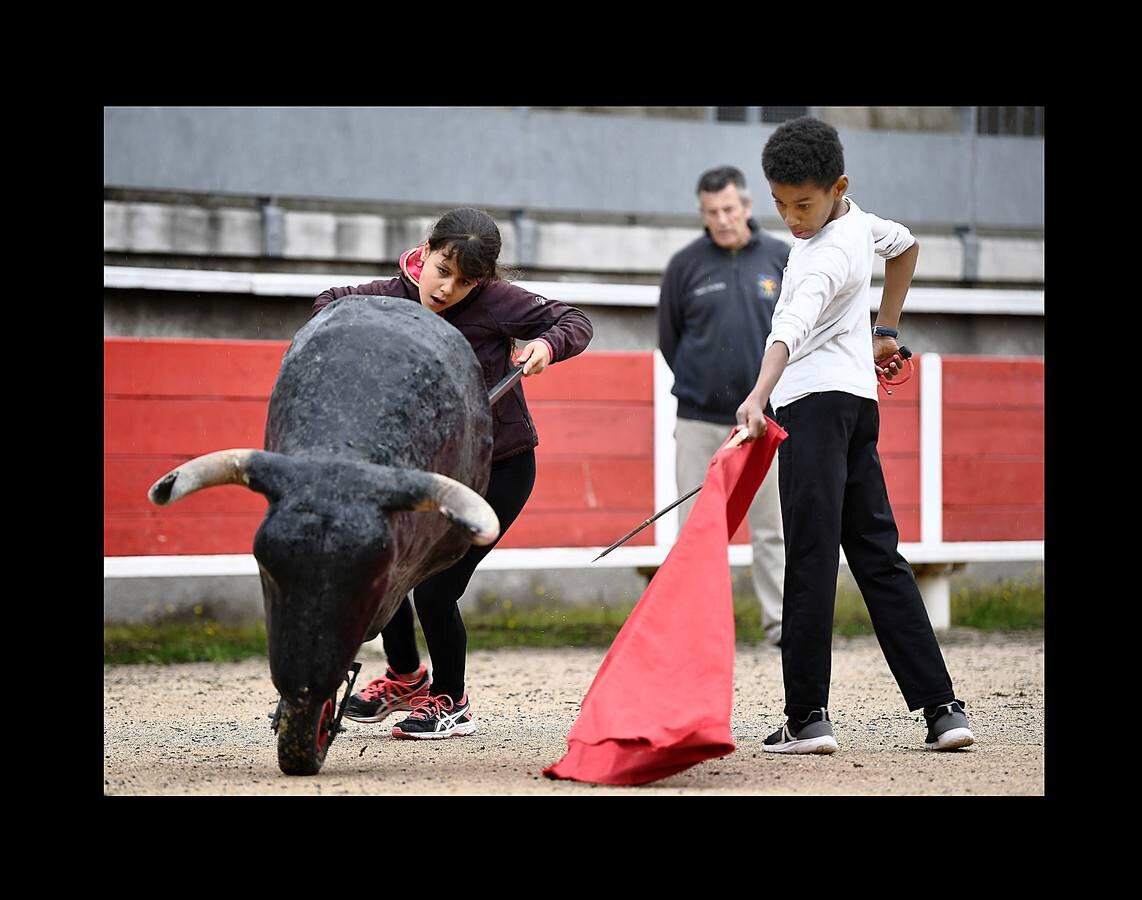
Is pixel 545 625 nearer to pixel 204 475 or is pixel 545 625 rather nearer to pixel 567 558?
pixel 567 558

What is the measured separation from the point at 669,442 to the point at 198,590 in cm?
241

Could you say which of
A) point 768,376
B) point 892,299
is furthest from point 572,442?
point 768,376

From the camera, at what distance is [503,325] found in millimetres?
4004

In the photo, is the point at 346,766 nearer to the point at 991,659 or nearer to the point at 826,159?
the point at 826,159

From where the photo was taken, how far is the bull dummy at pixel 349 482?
118 inches

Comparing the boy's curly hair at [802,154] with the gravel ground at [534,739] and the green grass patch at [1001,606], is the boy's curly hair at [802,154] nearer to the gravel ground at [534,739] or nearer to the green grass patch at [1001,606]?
the gravel ground at [534,739]

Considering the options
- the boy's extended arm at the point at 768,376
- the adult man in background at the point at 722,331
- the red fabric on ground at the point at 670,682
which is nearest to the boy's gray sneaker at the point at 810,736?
the red fabric on ground at the point at 670,682

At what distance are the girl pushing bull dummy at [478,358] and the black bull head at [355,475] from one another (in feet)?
0.75

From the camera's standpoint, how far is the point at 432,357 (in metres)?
3.48

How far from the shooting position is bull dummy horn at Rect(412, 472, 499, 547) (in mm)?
3055

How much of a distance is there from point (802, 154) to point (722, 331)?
112 inches

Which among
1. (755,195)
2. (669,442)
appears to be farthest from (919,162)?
(669,442)

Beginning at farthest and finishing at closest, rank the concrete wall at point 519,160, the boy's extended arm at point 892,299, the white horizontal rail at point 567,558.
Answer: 1. the concrete wall at point 519,160
2. the white horizontal rail at point 567,558
3. the boy's extended arm at point 892,299

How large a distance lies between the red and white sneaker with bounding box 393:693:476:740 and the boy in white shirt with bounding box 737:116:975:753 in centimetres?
91
